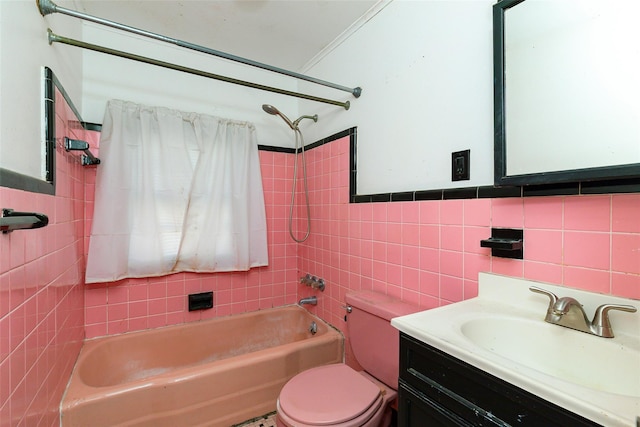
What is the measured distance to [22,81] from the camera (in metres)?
0.88

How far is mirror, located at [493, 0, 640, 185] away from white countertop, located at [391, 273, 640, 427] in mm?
389

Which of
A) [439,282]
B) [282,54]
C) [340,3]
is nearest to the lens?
[439,282]

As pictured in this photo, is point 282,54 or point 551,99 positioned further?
point 282,54

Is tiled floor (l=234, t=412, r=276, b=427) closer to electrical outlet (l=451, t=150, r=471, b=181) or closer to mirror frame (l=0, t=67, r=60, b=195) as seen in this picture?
mirror frame (l=0, t=67, r=60, b=195)

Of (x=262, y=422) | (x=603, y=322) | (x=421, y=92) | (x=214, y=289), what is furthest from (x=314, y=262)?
(x=603, y=322)

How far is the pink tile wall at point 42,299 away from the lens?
0.72 m

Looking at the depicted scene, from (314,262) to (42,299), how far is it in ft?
5.00

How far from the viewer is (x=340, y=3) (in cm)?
159

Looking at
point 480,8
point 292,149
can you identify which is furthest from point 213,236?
point 480,8

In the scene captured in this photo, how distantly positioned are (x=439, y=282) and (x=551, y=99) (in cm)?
80

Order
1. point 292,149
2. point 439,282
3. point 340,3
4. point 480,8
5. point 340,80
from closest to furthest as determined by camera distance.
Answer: point 480,8 < point 439,282 < point 340,3 < point 340,80 < point 292,149

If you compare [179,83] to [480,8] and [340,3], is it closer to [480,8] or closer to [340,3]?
[340,3]

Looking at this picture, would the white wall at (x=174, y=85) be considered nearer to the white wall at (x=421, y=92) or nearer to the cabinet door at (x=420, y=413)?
the white wall at (x=421, y=92)

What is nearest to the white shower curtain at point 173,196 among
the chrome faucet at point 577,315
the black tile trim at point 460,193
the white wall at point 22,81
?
the white wall at point 22,81
